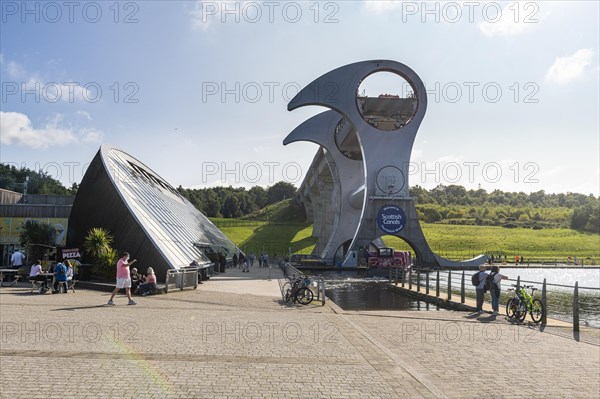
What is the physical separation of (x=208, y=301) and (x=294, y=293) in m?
2.70

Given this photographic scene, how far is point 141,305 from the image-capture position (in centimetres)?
1384

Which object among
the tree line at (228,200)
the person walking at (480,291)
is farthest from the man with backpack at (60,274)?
the tree line at (228,200)

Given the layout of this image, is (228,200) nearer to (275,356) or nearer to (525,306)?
(525,306)

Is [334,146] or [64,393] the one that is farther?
[334,146]

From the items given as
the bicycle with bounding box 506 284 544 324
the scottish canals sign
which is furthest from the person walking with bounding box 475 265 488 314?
the scottish canals sign

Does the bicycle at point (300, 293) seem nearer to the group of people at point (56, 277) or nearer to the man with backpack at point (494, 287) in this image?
the man with backpack at point (494, 287)

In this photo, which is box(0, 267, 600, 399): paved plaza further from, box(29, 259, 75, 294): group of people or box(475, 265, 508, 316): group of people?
box(29, 259, 75, 294): group of people

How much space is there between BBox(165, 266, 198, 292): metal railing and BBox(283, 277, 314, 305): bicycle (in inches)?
176

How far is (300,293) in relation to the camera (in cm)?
1591

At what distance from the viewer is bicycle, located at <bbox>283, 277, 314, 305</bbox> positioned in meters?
15.7

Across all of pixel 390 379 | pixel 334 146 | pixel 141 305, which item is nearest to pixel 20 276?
pixel 141 305

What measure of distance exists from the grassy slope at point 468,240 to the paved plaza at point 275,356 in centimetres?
6362

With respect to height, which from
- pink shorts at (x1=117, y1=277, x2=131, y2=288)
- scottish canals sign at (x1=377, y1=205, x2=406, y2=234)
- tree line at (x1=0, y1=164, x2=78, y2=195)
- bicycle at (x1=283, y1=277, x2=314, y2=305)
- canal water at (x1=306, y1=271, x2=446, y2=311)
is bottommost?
canal water at (x1=306, y1=271, x2=446, y2=311)

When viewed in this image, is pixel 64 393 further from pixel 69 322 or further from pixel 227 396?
pixel 69 322
